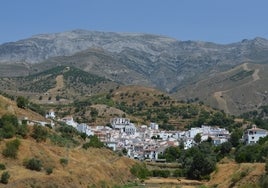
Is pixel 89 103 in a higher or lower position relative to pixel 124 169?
higher

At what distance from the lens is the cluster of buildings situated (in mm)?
119062

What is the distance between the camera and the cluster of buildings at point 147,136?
119 meters

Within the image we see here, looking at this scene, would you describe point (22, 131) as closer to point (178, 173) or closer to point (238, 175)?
point (238, 175)

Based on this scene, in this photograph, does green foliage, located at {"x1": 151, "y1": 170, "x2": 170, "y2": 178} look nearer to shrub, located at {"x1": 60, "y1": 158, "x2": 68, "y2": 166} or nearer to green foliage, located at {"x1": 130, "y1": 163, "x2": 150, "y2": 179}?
green foliage, located at {"x1": 130, "y1": 163, "x2": 150, "y2": 179}

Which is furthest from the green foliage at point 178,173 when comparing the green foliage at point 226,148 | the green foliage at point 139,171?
the green foliage at point 226,148

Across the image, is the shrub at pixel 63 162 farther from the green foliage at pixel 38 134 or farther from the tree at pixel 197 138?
the tree at pixel 197 138

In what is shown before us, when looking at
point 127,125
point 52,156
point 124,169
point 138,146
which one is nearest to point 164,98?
point 127,125

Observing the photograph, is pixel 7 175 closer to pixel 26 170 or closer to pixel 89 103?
pixel 26 170

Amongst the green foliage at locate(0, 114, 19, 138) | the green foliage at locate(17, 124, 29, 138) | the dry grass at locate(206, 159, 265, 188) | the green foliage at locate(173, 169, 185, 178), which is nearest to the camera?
the dry grass at locate(206, 159, 265, 188)

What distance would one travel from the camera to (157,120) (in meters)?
169

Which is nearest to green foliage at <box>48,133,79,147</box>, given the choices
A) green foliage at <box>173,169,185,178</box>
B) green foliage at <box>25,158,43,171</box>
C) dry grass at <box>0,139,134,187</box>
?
dry grass at <box>0,139,134,187</box>

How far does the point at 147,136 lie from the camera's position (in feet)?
483

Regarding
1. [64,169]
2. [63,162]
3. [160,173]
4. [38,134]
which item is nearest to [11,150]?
[64,169]

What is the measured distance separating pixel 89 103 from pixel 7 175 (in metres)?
135
